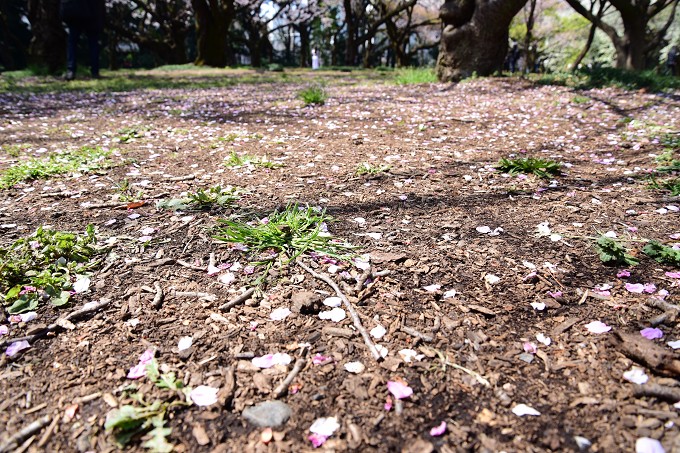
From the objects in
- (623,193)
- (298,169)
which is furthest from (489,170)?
(298,169)

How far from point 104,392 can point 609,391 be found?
5.58ft

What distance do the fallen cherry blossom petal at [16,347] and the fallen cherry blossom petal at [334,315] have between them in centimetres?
116

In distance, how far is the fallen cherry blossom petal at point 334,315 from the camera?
1789 mm

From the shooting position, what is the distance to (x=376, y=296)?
6.33 feet

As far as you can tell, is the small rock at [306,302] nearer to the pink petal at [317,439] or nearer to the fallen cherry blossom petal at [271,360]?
the fallen cherry blossom petal at [271,360]

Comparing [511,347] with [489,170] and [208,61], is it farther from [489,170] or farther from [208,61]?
[208,61]

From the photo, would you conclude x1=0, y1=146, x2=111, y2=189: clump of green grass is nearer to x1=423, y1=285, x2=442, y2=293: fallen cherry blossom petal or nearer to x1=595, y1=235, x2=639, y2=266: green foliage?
x1=423, y1=285, x2=442, y2=293: fallen cherry blossom petal

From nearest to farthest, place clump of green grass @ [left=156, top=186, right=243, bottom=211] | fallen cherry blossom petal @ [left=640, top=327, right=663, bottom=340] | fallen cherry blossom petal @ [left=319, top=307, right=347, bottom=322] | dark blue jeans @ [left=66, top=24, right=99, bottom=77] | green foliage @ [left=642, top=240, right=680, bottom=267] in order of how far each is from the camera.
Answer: fallen cherry blossom petal @ [left=640, top=327, right=663, bottom=340] → fallen cherry blossom petal @ [left=319, top=307, right=347, bottom=322] → green foliage @ [left=642, top=240, right=680, bottom=267] → clump of green grass @ [left=156, top=186, right=243, bottom=211] → dark blue jeans @ [left=66, top=24, right=99, bottom=77]

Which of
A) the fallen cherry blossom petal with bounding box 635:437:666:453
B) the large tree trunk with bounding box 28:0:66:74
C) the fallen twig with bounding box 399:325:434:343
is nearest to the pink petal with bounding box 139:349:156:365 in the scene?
the fallen twig with bounding box 399:325:434:343

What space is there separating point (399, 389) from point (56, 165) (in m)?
3.71

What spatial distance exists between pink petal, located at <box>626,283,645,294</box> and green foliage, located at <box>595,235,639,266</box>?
175 mm

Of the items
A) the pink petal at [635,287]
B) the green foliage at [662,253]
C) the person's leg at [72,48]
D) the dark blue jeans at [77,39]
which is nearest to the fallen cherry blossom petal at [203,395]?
the pink petal at [635,287]

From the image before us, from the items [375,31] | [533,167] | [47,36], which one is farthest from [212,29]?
[533,167]

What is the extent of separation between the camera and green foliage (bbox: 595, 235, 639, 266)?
2.10 m
